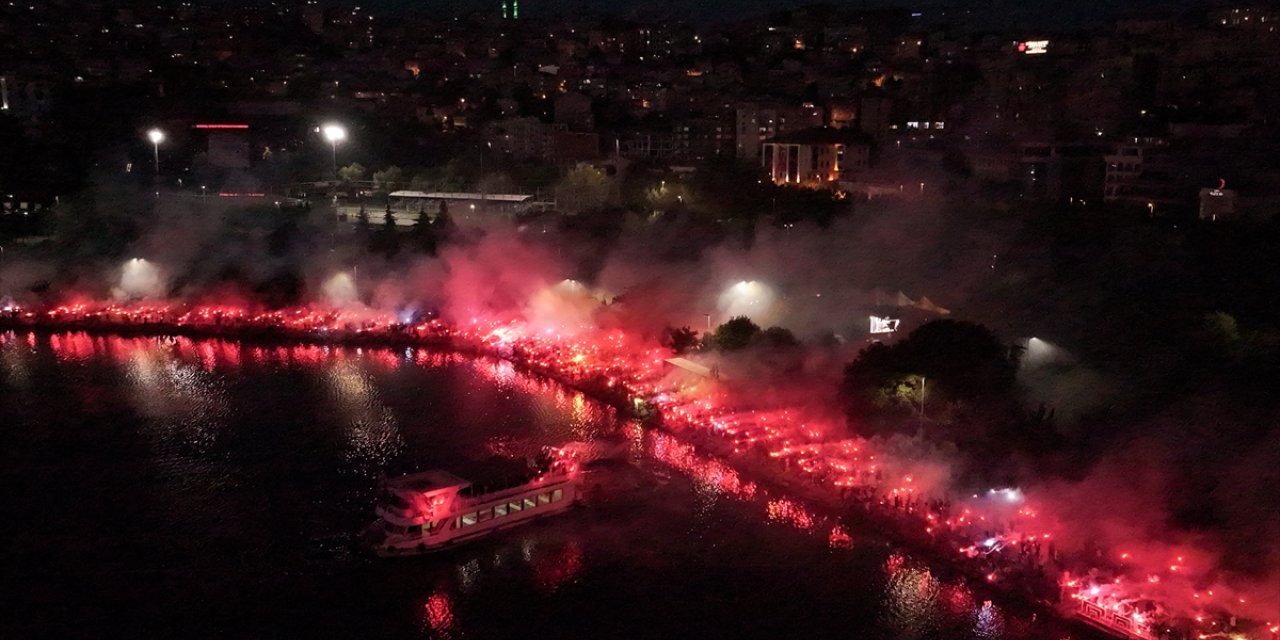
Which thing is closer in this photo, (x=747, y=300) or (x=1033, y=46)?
(x=747, y=300)

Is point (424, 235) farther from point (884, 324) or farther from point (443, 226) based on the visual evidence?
point (884, 324)

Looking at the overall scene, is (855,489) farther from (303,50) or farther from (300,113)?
(303,50)

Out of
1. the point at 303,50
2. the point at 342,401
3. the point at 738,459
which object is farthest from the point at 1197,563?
the point at 303,50

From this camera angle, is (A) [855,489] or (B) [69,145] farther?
(B) [69,145]

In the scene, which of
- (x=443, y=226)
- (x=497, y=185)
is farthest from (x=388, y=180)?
(x=443, y=226)

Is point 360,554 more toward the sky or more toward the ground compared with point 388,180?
→ more toward the ground

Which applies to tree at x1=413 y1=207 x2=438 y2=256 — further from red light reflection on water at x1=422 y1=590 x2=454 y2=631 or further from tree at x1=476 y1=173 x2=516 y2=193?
red light reflection on water at x1=422 y1=590 x2=454 y2=631
